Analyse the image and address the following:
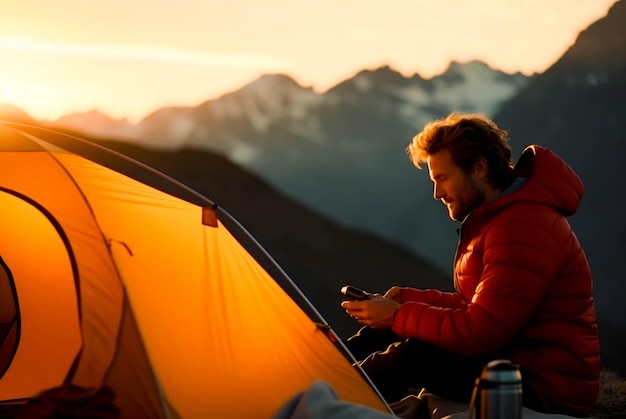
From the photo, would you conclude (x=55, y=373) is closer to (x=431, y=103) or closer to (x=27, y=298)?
(x=27, y=298)

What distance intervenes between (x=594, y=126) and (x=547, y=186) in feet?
50.4

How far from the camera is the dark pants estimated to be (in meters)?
4.05

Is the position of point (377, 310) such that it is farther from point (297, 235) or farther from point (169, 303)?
point (297, 235)

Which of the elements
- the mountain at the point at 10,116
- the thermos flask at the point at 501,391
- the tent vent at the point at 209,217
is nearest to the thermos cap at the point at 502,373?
the thermos flask at the point at 501,391

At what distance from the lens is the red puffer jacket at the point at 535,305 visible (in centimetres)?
396

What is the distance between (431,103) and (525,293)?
13.1 metres

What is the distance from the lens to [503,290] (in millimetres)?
3947

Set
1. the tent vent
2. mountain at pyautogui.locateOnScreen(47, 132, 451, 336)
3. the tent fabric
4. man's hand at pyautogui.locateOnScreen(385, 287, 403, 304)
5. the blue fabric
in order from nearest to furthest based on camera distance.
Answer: the blue fabric → the tent fabric → the tent vent → man's hand at pyautogui.locateOnScreen(385, 287, 403, 304) → mountain at pyautogui.locateOnScreen(47, 132, 451, 336)

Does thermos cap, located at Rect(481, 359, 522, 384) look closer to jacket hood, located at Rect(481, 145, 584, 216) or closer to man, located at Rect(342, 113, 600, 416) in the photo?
man, located at Rect(342, 113, 600, 416)

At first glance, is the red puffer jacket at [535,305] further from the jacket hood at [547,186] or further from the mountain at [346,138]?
the mountain at [346,138]

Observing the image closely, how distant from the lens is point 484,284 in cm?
400

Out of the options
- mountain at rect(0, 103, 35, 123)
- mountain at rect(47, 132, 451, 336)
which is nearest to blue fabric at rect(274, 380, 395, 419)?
mountain at rect(0, 103, 35, 123)

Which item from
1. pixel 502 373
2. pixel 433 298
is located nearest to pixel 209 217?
pixel 433 298

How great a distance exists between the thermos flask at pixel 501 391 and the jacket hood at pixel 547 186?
0.92m
